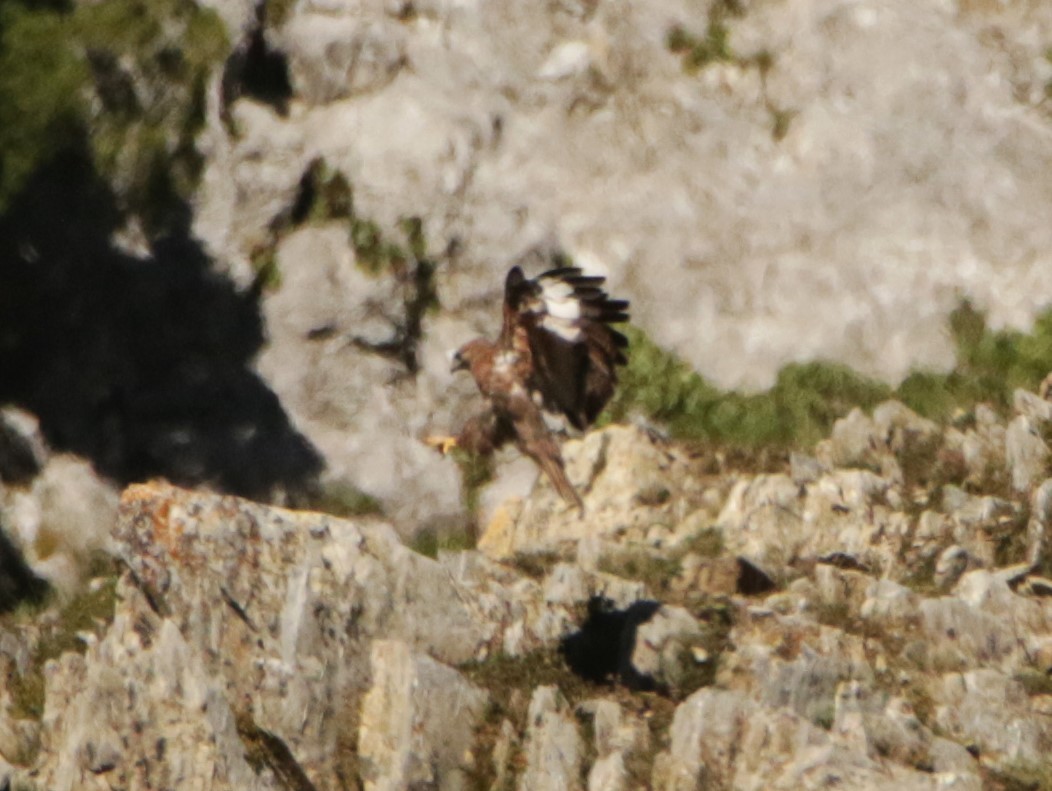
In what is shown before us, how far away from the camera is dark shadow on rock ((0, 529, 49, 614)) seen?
1855cm

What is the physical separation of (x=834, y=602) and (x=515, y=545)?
3.43 metres

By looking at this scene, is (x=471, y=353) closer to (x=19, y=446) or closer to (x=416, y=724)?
(x=416, y=724)

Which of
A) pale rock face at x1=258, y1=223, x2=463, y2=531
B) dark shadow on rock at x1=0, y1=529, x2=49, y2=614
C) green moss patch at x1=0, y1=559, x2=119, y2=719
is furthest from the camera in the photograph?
pale rock face at x1=258, y1=223, x2=463, y2=531

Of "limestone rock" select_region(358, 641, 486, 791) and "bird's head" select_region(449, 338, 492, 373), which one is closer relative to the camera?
"limestone rock" select_region(358, 641, 486, 791)

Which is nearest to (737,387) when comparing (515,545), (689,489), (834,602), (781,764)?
(689,489)

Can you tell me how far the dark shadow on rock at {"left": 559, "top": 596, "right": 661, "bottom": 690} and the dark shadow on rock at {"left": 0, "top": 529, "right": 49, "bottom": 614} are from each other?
5925mm

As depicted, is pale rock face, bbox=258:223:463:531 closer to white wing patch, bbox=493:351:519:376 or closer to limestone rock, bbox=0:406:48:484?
limestone rock, bbox=0:406:48:484

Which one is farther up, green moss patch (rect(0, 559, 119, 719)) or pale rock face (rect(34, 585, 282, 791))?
green moss patch (rect(0, 559, 119, 719))

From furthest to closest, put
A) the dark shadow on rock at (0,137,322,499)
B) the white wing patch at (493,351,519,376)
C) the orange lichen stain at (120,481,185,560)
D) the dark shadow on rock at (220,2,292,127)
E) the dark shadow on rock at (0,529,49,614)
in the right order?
the dark shadow on rock at (220,2,292,127), the dark shadow on rock at (0,137,322,499), the dark shadow on rock at (0,529,49,614), the white wing patch at (493,351,519,376), the orange lichen stain at (120,481,185,560)

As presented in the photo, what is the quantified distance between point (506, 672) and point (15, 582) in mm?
6073

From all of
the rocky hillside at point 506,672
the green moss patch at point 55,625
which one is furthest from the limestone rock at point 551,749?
the green moss patch at point 55,625

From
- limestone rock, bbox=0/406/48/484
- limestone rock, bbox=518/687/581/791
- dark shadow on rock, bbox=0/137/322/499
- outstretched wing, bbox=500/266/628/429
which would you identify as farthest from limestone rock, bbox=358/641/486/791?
limestone rock, bbox=0/406/48/484

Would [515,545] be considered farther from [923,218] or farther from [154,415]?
[923,218]

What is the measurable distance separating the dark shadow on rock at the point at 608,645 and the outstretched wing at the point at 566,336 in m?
2.06
